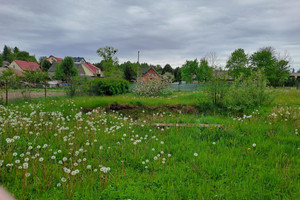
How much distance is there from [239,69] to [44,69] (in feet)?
204

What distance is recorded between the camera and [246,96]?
843 cm

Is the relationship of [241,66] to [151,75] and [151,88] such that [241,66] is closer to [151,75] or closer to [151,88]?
[151,75]

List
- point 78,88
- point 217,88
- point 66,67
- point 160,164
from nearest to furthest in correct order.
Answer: point 160,164
point 217,88
point 78,88
point 66,67

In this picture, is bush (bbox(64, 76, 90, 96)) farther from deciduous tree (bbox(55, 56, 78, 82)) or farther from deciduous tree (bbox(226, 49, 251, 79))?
deciduous tree (bbox(226, 49, 251, 79))

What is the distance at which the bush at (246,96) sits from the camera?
8.21 meters

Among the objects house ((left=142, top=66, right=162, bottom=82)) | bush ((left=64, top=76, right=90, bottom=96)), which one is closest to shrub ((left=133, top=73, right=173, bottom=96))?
house ((left=142, top=66, right=162, bottom=82))

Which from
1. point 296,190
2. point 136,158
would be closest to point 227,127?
point 296,190

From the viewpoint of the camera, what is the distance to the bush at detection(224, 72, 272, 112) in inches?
323

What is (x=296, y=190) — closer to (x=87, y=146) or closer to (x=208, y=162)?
(x=208, y=162)

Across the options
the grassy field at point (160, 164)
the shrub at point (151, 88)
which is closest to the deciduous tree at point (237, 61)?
the shrub at point (151, 88)

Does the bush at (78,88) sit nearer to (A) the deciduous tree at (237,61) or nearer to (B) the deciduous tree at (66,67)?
(B) the deciduous tree at (66,67)

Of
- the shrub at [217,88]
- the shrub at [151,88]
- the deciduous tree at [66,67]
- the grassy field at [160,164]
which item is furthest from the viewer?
the deciduous tree at [66,67]

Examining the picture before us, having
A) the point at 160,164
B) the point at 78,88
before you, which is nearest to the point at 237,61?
the point at 78,88

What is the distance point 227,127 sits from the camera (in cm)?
534
